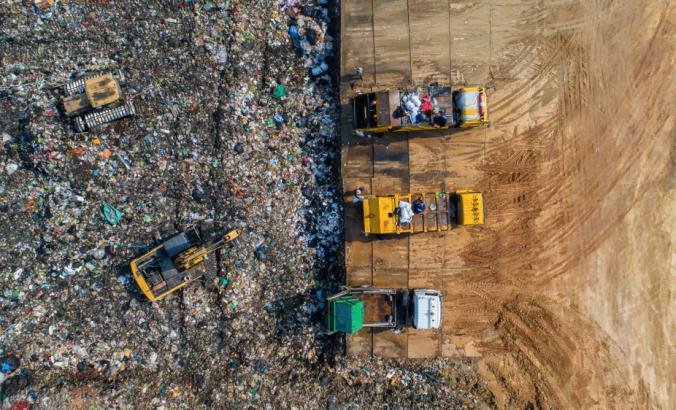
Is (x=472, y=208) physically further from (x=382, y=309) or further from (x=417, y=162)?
(x=382, y=309)

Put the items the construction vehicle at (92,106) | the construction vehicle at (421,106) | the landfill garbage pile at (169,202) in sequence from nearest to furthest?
1. the construction vehicle at (421,106)
2. the construction vehicle at (92,106)
3. the landfill garbage pile at (169,202)

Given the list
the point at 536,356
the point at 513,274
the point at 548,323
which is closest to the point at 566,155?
the point at 513,274

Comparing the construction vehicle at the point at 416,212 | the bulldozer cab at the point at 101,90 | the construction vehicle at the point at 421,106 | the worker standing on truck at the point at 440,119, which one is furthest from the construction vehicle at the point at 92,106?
the worker standing on truck at the point at 440,119

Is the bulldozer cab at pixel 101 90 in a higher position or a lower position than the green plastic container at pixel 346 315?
higher

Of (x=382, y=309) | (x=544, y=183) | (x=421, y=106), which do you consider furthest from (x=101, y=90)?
(x=544, y=183)

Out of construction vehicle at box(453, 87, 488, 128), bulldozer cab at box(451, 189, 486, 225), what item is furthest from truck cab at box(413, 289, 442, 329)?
construction vehicle at box(453, 87, 488, 128)

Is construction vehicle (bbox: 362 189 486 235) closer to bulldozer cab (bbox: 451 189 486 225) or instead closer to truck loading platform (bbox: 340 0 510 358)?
bulldozer cab (bbox: 451 189 486 225)

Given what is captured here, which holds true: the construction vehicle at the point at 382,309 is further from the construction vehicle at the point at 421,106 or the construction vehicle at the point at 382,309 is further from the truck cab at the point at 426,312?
the construction vehicle at the point at 421,106
